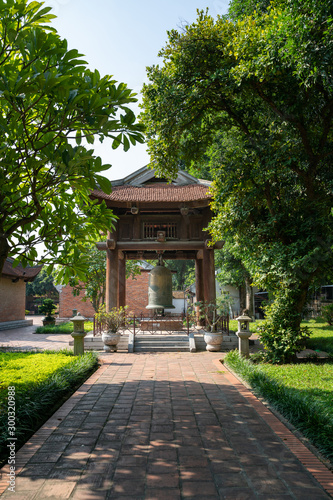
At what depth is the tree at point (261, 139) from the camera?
839cm

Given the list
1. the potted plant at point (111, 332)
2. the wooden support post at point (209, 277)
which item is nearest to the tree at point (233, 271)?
the wooden support post at point (209, 277)

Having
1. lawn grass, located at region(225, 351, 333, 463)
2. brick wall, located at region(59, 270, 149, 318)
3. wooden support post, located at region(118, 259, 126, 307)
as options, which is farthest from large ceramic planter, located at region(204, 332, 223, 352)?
brick wall, located at region(59, 270, 149, 318)

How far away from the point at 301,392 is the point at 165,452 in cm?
318

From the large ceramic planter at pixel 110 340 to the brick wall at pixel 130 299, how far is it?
16.6m

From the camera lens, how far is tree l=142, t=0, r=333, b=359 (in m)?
8.39

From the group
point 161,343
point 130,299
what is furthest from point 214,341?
point 130,299

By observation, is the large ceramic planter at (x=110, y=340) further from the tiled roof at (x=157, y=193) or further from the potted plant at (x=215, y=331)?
the tiled roof at (x=157, y=193)

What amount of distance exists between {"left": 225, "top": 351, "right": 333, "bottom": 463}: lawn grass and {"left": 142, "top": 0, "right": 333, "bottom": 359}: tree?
1248 millimetres

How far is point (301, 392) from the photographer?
6.24 meters

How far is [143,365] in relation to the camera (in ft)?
32.1

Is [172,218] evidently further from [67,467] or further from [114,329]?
[67,467]

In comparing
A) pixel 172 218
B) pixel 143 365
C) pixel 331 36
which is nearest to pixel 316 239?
pixel 331 36

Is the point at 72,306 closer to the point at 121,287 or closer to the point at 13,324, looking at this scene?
the point at 13,324

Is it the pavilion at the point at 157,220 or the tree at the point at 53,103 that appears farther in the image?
the pavilion at the point at 157,220
